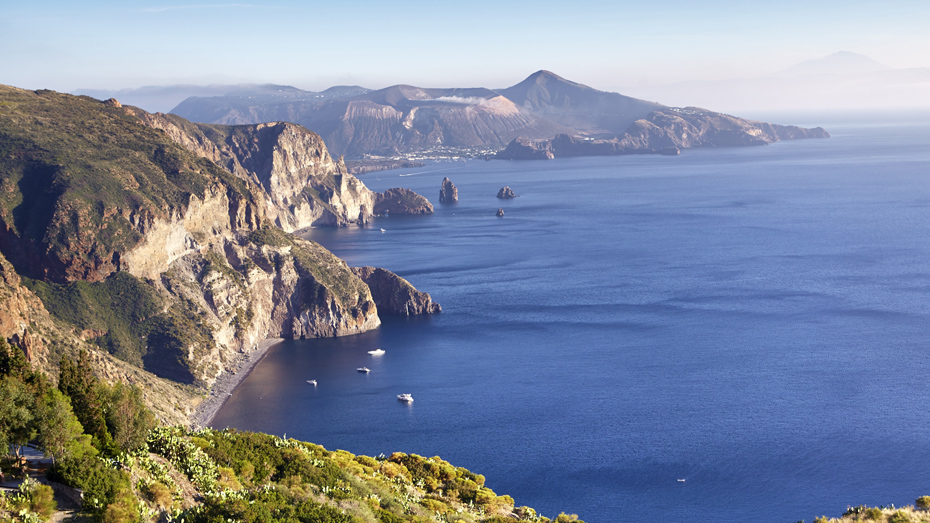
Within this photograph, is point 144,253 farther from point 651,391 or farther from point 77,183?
point 651,391

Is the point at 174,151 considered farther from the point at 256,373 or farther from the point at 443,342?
the point at 443,342

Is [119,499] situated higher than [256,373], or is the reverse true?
[119,499]

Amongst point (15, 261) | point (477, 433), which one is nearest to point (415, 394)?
point (477, 433)

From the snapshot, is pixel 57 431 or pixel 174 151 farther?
pixel 174 151

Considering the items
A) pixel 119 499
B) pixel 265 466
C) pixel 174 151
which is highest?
pixel 174 151

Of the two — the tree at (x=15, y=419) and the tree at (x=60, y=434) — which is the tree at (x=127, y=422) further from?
the tree at (x=15, y=419)

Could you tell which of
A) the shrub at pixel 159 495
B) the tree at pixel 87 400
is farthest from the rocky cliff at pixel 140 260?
the shrub at pixel 159 495
